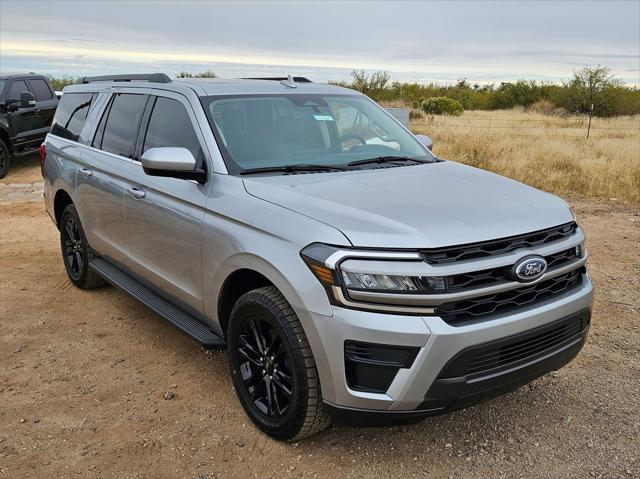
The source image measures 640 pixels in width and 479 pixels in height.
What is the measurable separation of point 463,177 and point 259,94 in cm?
142

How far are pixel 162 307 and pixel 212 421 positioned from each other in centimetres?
94

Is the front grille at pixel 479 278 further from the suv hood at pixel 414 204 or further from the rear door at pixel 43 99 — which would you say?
the rear door at pixel 43 99

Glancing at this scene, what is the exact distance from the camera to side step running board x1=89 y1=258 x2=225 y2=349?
11.5 feet

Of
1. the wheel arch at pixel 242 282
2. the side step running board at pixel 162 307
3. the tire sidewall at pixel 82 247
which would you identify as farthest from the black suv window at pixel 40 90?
the wheel arch at pixel 242 282

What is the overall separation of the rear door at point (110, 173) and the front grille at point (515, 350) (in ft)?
8.90

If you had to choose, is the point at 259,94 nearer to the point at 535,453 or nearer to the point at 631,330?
the point at 535,453

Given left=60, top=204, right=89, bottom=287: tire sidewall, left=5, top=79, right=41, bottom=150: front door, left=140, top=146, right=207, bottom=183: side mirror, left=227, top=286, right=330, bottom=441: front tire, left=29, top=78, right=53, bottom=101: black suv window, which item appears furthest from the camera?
left=29, top=78, right=53, bottom=101: black suv window

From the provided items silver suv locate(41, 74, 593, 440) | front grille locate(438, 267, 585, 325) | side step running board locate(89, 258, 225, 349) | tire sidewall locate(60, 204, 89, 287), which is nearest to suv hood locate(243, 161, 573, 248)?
silver suv locate(41, 74, 593, 440)

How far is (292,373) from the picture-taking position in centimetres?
283

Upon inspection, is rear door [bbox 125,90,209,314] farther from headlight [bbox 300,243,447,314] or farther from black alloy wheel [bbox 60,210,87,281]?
black alloy wheel [bbox 60,210,87,281]

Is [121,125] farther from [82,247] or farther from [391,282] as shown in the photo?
[391,282]

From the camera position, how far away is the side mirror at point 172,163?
129 inches

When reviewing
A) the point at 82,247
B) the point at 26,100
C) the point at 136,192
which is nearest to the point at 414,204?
the point at 136,192

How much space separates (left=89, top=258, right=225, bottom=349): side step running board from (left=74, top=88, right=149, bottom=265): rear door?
108mm
